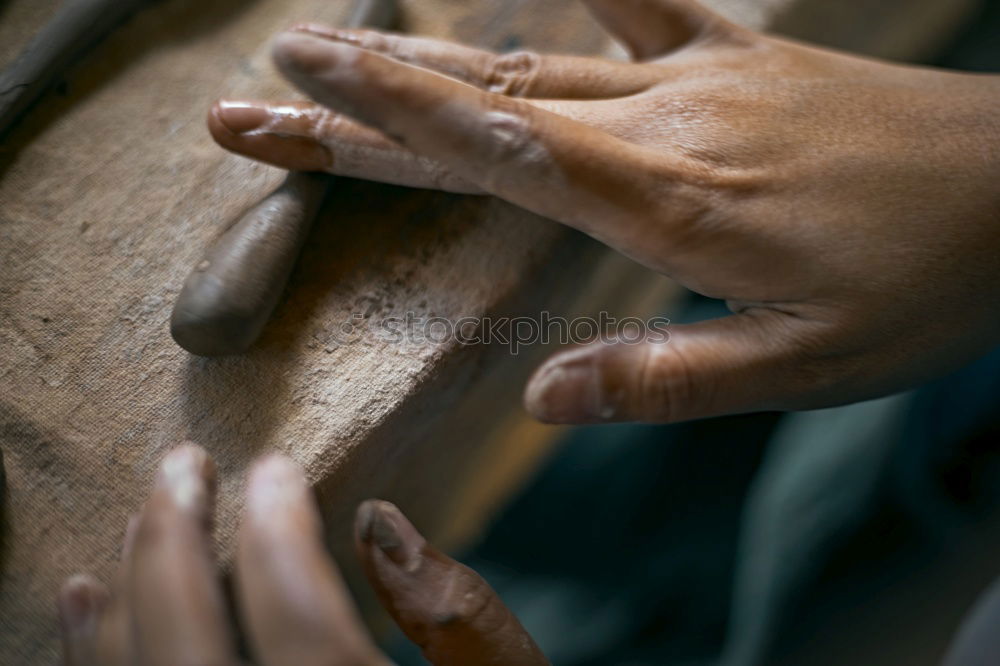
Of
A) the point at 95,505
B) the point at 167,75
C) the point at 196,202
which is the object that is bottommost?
the point at 95,505

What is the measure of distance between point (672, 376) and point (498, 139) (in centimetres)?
34

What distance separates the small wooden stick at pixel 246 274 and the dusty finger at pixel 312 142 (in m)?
0.05

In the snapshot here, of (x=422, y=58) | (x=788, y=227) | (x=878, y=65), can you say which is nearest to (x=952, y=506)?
(x=788, y=227)

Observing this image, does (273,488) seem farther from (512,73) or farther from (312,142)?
(512,73)

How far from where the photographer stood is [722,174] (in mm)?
881

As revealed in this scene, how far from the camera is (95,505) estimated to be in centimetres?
93

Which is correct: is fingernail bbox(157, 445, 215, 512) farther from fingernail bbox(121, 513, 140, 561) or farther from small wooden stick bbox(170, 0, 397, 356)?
small wooden stick bbox(170, 0, 397, 356)

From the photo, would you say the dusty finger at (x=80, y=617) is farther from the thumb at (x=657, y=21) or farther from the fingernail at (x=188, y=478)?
the thumb at (x=657, y=21)

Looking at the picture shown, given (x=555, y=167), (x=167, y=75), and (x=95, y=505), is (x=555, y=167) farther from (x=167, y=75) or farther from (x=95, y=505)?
(x=167, y=75)

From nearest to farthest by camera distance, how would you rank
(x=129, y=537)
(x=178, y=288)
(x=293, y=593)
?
(x=293, y=593), (x=129, y=537), (x=178, y=288)

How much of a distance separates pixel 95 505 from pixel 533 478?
824mm

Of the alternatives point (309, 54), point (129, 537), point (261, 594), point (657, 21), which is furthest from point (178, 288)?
point (657, 21)

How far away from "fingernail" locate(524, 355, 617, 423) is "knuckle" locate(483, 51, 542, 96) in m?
0.49

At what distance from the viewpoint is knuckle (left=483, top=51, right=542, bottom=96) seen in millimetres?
1048
